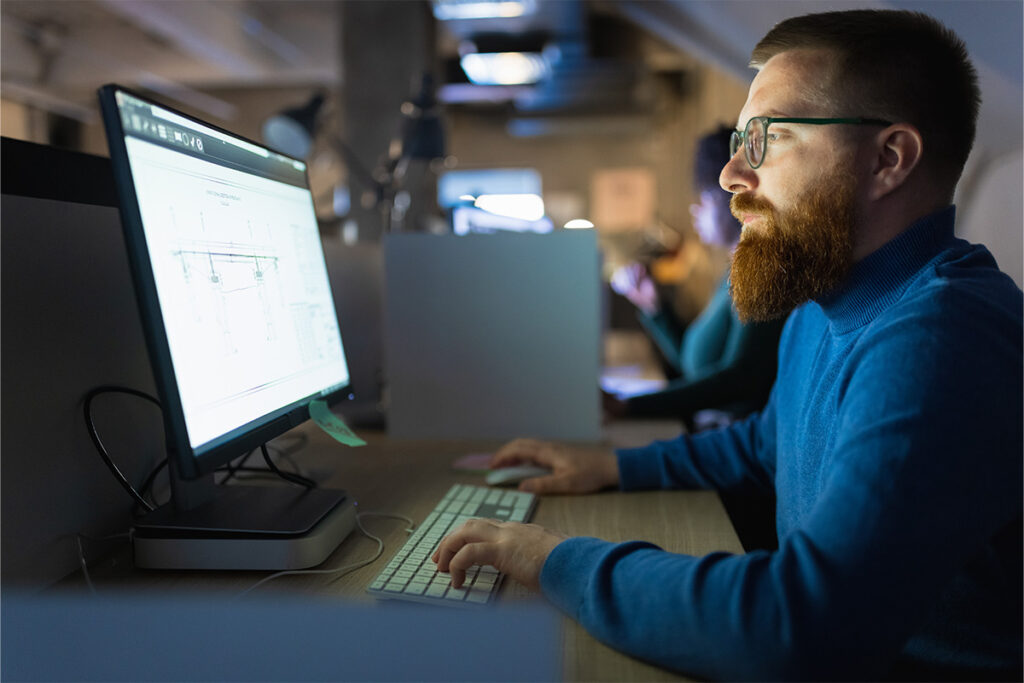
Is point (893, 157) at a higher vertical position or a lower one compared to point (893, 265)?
higher

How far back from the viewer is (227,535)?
73cm

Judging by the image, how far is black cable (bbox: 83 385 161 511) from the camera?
0.76m

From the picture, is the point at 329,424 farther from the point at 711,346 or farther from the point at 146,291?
the point at 711,346

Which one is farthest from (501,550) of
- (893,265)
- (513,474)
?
(893,265)

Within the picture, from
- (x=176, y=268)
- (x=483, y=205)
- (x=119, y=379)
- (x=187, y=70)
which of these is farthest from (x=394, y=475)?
(x=187, y=70)

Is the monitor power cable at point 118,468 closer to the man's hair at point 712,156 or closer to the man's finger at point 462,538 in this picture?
the man's finger at point 462,538

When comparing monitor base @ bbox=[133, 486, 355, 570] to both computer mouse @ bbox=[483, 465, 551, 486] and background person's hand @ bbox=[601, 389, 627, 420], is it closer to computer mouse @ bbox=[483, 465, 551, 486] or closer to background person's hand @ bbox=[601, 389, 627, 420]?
computer mouse @ bbox=[483, 465, 551, 486]

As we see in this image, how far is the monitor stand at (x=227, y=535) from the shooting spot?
2.40 ft

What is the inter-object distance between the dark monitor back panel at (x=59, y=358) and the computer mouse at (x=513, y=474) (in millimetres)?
457

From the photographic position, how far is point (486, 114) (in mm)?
6789

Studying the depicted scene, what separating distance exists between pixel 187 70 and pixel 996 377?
6.91 meters

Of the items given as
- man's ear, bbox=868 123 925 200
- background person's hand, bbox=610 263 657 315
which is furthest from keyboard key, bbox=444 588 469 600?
background person's hand, bbox=610 263 657 315

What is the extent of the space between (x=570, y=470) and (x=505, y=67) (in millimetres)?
3989

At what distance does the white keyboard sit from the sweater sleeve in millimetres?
143
